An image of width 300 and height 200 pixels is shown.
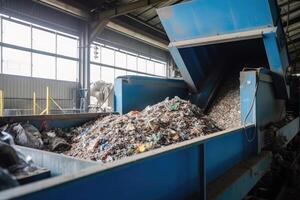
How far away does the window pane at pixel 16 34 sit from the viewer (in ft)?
24.7

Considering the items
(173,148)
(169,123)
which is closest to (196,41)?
(169,123)

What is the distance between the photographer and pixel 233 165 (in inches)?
81.6

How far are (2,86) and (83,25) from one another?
327 centimetres

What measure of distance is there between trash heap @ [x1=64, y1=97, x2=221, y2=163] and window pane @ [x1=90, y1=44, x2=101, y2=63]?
679 centimetres

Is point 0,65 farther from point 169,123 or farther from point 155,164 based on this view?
point 155,164

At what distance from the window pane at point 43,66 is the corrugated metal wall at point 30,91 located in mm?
201

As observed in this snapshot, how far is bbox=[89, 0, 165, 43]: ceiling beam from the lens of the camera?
25.5ft

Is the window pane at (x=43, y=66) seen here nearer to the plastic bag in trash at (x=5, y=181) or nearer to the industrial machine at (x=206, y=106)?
the industrial machine at (x=206, y=106)

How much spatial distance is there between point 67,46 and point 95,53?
0.95 m

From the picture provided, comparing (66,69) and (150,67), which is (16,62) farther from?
(150,67)

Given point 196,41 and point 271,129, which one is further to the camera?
point 196,41

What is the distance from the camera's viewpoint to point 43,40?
8.44 meters

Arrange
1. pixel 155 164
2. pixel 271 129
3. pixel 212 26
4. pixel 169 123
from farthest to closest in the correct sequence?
pixel 212 26 → pixel 271 129 → pixel 169 123 → pixel 155 164

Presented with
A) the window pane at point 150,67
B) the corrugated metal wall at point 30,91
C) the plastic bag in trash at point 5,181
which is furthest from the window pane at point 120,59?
the plastic bag in trash at point 5,181
